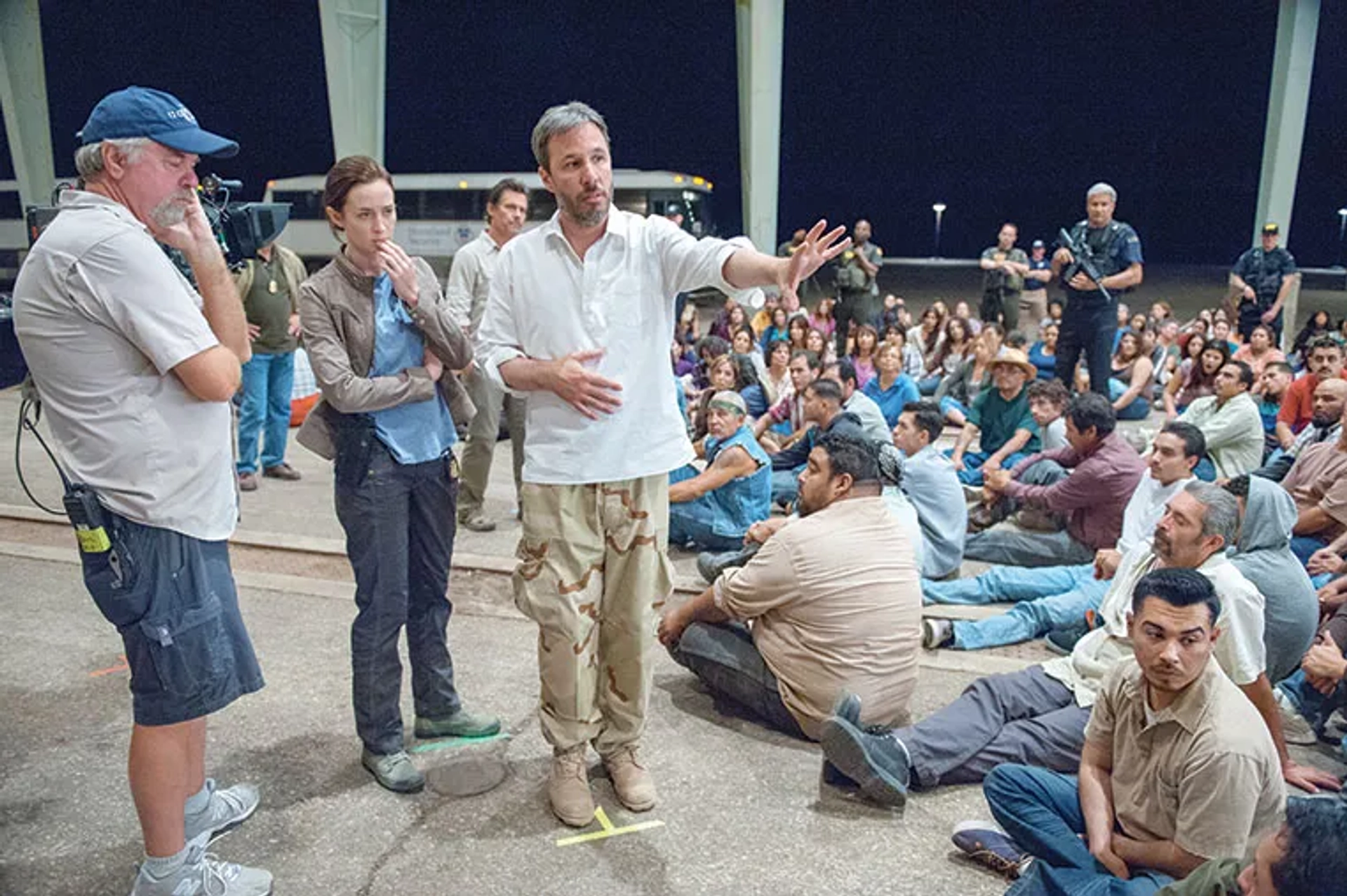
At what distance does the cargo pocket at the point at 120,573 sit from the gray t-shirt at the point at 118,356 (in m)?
0.05

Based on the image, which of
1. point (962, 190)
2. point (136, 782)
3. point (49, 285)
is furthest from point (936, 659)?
point (962, 190)

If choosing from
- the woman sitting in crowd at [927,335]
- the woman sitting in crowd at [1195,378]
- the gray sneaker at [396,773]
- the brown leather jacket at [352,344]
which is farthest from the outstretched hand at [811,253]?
the woman sitting in crowd at [927,335]

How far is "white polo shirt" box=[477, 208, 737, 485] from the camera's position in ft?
8.48

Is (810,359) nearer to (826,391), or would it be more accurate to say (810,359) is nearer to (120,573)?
(826,391)

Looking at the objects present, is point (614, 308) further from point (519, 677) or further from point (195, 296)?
point (519, 677)

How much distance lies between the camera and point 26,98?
16188 millimetres

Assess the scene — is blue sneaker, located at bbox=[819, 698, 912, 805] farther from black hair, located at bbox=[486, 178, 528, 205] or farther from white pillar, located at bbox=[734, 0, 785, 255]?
white pillar, located at bbox=[734, 0, 785, 255]

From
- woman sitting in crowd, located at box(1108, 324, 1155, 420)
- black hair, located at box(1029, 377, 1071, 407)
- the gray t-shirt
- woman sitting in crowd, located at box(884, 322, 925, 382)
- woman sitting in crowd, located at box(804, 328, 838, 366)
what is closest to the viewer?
the gray t-shirt

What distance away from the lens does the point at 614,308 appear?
8.48ft

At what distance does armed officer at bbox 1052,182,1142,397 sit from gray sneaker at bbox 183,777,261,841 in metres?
5.93

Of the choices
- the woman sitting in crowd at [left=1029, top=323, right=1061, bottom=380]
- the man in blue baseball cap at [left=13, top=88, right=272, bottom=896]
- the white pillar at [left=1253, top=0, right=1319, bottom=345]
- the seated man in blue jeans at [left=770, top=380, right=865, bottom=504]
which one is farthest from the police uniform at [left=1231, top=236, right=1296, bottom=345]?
the man in blue baseball cap at [left=13, top=88, right=272, bottom=896]

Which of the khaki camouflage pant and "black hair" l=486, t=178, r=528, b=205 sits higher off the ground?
"black hair" l=486, t=178, r=528, b=205

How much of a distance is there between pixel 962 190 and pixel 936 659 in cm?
2454

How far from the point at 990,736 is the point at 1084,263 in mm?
4516
